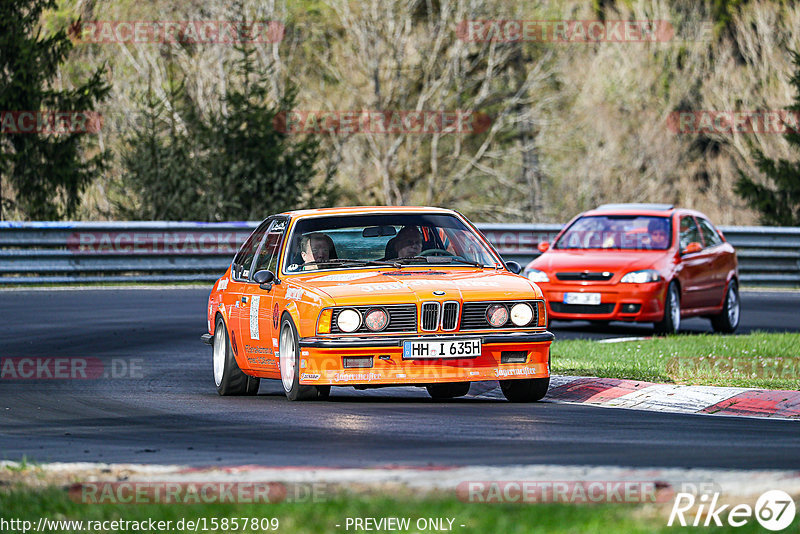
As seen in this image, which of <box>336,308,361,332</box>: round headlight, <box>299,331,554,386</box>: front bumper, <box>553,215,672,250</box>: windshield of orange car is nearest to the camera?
<box>299,331,554,386</box>: front bumper

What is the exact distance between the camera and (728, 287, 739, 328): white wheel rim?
65.7 ft

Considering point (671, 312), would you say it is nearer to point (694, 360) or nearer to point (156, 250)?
point (694, 360)

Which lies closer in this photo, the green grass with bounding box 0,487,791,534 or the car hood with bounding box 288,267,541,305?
the green grass with bounding box 0,487,791,534

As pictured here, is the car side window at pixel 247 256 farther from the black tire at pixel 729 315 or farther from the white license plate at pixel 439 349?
the black tire at pixel 729 315

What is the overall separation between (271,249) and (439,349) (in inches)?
94.9

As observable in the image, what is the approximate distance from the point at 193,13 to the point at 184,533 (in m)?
40.5

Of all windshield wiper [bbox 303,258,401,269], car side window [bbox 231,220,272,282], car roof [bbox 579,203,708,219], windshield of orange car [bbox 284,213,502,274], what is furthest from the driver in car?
car roof [bbox 579,203,708,219]

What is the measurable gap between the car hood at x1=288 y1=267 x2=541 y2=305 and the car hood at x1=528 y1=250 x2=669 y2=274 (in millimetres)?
7082

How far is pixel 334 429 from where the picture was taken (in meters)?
9.34

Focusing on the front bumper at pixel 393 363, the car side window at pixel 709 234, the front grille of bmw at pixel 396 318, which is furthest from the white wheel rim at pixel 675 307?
the front grille of bmw at pixel 396 318

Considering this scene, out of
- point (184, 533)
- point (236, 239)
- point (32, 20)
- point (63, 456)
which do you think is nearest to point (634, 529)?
point (184, 533)

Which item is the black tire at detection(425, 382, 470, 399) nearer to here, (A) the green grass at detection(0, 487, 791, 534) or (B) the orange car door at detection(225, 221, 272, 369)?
(B) the orange car door at detection(225, 221, 272, 369)

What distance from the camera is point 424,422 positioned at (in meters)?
9.77

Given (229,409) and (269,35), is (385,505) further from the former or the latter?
(269,35)
